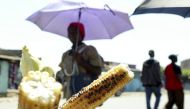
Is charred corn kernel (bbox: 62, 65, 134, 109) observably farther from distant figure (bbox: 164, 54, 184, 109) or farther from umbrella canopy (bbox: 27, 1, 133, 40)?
distant figure (bbox: 164, 54, 184, 109)

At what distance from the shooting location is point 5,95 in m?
33.9

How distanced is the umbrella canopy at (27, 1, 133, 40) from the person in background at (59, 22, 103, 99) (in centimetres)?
89

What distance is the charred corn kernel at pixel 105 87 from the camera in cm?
165

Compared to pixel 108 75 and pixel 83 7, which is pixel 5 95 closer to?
pixel 83 7

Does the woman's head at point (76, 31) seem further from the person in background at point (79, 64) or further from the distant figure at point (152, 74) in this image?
the distant figure at point (152, 74)

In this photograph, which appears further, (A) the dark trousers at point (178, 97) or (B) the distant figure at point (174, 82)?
(A) the dark trousers at point (178, 97)

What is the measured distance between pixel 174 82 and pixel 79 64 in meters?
6.78

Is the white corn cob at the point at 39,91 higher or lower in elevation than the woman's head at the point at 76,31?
higher

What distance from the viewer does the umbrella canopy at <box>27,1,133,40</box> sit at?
17.8 feet

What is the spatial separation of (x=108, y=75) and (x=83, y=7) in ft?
11.7

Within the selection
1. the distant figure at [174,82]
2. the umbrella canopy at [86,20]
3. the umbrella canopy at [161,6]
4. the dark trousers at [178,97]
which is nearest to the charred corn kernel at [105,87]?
the umbrella canopy at [86,20]

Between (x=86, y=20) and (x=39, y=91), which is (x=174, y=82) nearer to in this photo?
(x=86, y=20)

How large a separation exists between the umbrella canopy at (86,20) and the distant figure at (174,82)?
16.2 feet

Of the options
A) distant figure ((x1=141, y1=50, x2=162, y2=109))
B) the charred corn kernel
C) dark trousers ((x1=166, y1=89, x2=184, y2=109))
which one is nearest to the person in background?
the charred corn kernel
